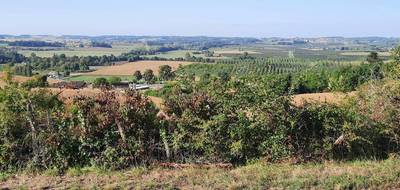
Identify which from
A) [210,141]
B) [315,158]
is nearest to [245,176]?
[210,141]

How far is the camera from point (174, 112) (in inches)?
454

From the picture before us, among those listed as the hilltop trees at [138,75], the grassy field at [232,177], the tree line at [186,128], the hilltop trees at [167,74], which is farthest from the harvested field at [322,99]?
the hilltop trees at [138,75]

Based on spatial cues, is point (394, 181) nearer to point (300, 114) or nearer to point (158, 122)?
point (300, 114)

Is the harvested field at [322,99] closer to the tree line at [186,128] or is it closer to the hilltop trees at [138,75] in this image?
Answer: the tree line at [186,128]

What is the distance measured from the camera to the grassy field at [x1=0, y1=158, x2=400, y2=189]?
9.30 meters

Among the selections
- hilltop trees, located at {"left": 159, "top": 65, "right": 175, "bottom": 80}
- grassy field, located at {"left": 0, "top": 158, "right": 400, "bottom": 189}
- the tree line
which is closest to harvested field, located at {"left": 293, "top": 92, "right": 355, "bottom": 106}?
the tree line

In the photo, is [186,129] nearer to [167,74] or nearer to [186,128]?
[186,128]

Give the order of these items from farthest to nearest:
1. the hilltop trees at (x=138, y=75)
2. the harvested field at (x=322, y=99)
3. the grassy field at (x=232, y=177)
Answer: the hilltop trees at (x=138, y=75), the harvested field at (x=322, y=99), the grassy field at (x=232, y=177)

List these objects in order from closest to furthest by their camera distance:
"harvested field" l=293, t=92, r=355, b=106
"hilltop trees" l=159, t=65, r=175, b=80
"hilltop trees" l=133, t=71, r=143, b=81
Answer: "harvested field" l=293, t=92, r=355, b=106
"hilltop trees" l=159, t=65, r=175, b=80
"hilltop trees" l=133, t=71, r=143, b=81

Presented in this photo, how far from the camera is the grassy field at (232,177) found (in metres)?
9.30

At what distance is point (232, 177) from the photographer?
32.2 ft

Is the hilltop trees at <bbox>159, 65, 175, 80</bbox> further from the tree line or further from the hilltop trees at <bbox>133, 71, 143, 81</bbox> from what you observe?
the hilltop trees at <bbox>133, 71, 143, 81</bbox>

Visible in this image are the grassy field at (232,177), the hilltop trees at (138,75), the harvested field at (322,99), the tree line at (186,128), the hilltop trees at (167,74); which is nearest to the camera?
the grassy field at (232,177)

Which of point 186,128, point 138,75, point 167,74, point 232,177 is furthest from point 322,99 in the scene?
point 138,75
